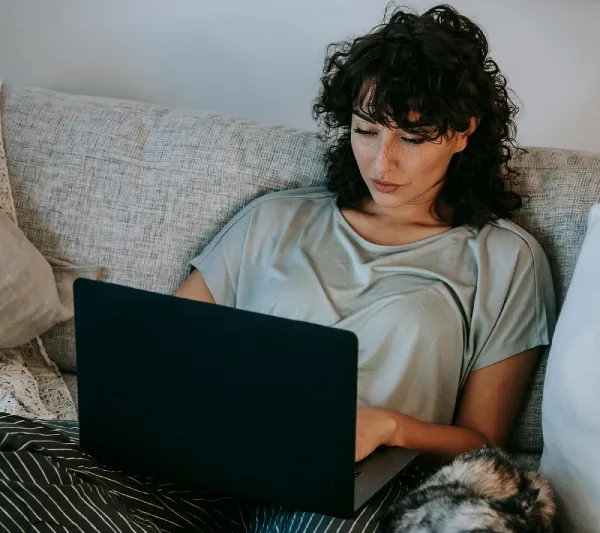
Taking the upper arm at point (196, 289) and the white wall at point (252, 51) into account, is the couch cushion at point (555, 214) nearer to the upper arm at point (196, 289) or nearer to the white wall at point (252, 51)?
the white wall at point (252, 51)

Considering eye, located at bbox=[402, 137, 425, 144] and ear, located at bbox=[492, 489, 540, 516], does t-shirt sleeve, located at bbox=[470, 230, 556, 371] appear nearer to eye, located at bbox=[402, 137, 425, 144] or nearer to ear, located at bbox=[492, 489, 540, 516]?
eye, located at bbox=[402, 137, 425, 144]

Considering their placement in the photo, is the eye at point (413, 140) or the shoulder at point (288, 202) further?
the shoulder at point (288, 202)

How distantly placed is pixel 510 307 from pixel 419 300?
15 centimetres

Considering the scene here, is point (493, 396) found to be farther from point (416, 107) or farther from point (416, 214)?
point (416, 107)

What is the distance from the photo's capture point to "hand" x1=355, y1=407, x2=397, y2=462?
130cm

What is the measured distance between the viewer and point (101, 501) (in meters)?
1.21

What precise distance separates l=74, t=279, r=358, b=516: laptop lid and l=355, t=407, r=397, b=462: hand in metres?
0.18

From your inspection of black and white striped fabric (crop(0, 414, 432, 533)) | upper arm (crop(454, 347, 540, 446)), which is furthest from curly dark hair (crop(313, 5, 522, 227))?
black and white striped fabric (crop(0, 414, 432, 533))

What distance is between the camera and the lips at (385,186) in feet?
4.95

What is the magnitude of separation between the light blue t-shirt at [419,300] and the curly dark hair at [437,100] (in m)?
0.07

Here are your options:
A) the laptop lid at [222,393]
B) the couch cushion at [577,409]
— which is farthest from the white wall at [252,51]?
the laptop lid at [222,393]

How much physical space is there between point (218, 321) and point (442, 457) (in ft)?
1.76

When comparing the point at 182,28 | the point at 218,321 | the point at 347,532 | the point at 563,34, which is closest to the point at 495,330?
the point at 347,532

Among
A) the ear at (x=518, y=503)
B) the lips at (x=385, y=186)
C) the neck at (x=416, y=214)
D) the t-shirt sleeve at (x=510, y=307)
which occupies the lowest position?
the ear at (x=518, y=503)
